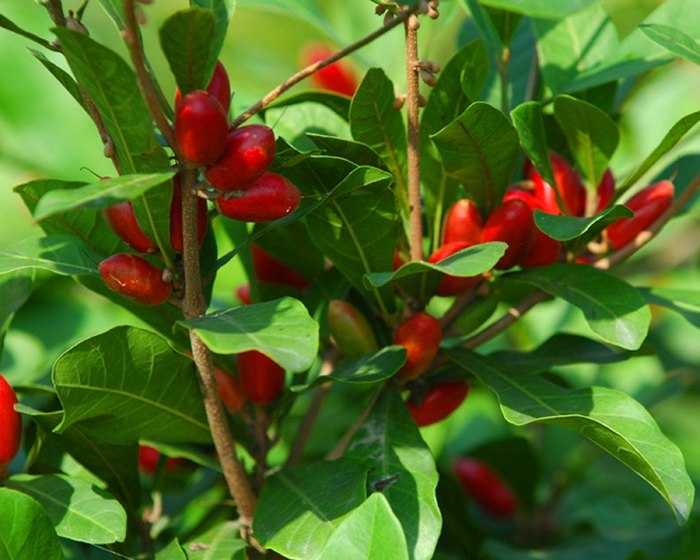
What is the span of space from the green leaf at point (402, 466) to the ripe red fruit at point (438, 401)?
0.21 feet

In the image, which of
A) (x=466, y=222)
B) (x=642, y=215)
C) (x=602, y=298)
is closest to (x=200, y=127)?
Result: (x=466, y=222)

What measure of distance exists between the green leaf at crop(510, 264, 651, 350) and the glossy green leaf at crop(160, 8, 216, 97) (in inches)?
18.5

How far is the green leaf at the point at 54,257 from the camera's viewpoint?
2.61 feet

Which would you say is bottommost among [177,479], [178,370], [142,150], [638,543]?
[638,543]

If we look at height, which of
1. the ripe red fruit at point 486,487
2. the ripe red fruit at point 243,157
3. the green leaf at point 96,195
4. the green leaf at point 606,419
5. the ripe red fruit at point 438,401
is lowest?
the ripe red fruit at point 486,487

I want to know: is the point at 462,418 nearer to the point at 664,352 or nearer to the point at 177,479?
the point at 664,352

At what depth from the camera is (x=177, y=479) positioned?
4.06 feet

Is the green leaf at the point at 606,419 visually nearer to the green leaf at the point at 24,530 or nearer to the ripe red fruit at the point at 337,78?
the green leaf at the point at 24,530

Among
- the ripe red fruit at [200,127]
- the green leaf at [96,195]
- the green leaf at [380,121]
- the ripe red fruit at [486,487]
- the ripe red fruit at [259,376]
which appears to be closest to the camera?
the green leaf at [96,195]

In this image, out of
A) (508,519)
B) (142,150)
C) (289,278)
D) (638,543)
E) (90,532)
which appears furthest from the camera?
(508,519)

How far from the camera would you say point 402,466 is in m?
0.88

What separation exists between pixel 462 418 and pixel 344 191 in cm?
124

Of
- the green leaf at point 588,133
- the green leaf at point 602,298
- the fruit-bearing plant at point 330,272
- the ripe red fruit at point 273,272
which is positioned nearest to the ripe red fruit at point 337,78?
the fruit-bearing plant at point 330,272

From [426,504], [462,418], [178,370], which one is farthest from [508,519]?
[178,370]
